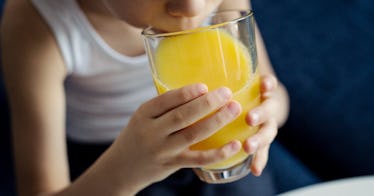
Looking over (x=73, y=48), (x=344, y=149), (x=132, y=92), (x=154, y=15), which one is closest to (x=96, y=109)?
(x=132, y=92)

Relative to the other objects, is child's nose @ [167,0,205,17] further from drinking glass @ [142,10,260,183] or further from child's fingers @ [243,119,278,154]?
child's fingers @ [243,119,278,154]

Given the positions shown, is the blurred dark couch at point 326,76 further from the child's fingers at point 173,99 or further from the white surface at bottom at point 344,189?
the child's fingers at point 173,99

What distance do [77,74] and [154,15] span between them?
307 mm

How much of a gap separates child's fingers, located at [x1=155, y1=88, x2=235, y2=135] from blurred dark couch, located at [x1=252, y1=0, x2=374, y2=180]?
83 centimetres

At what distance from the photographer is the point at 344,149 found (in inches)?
57.4

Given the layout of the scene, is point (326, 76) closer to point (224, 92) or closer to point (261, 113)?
point (261, 113)

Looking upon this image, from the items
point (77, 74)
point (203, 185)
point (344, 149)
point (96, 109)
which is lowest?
point (344, 149)

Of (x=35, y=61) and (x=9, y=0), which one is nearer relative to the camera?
(x=35, y=61)

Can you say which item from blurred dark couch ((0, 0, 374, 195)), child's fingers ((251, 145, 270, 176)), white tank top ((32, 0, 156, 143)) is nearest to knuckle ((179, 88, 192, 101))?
child's fingers ((251, 145, 270, 176))

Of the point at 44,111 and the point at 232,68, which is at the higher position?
the point at 232,68

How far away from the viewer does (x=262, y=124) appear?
2.74 ft

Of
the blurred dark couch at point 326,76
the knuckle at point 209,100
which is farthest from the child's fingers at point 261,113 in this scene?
the blurred dark couch at point 326,76

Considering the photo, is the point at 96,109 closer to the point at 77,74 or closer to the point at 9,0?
the point at 77,74

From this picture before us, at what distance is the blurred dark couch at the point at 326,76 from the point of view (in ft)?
4.75
